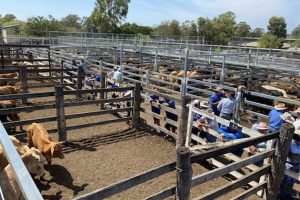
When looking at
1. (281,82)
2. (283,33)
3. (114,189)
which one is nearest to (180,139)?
(114,189)

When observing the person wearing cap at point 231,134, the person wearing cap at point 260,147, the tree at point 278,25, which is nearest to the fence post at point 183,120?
the person wearing cap at point 231,134

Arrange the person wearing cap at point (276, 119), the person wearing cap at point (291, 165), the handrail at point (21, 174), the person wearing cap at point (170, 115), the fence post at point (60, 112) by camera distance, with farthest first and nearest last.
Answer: the person wearing cap at point (170, 115) < the fence post at point (60, 112) < the person wearing cap at point (276, 119) < the person wearing cap at point (291, 165) < the handrail at point (21, 174)

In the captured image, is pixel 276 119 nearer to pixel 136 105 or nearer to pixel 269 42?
pixel 136 105

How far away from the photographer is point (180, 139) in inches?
256

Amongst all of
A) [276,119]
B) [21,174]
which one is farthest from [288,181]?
[21,174]

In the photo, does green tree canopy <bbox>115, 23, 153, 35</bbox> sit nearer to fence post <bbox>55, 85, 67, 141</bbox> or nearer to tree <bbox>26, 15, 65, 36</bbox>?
tree <bbox>26, 15, 65, 36</bbox>

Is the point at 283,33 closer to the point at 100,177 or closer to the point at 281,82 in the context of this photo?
the point at 281,82

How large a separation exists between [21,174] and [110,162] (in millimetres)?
4927

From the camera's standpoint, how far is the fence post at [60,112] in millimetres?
6473

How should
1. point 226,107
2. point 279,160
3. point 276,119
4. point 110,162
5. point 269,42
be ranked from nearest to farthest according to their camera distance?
point 279,160
point 110,162
point 276,119
point 226,107
point 269,42

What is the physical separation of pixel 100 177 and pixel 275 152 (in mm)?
3089

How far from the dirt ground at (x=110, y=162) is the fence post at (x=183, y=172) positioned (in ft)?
6.27

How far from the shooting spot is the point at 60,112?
662 cm

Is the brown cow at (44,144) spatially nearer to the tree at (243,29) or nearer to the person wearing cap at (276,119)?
the person wearing cap at (276,119)
